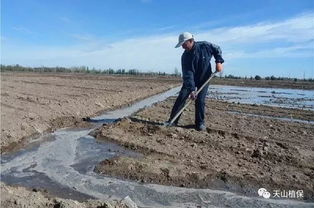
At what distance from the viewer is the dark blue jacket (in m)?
8.80

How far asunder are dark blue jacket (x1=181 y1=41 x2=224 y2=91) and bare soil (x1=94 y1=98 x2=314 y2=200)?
112 centimetres

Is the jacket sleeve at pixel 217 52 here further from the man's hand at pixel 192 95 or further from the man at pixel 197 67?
the man's hand at pixel 192 95

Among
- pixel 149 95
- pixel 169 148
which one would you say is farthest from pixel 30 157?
pixel 149 95

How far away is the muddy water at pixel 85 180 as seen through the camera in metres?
5.24

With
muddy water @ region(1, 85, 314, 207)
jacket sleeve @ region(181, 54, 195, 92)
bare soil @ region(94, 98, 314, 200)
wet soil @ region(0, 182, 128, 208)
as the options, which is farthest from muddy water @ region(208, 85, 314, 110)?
wet soil @ region(0, 182, 128, 208)

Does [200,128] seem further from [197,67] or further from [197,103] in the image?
[197,67]

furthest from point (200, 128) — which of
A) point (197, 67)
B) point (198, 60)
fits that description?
point (198, 60)

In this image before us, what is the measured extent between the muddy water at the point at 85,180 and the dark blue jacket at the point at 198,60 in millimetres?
2233

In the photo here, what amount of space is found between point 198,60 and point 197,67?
0.19 metres

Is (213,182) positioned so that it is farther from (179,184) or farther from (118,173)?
(118,173)

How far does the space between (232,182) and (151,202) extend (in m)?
1.28

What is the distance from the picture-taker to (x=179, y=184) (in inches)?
226

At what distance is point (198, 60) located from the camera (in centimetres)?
885

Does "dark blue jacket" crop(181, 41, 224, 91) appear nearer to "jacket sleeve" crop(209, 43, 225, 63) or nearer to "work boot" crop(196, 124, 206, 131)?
"jacket sleeve" crop(209, 43, 225, 63)
